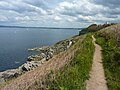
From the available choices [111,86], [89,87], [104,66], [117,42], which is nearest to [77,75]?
[89,87]

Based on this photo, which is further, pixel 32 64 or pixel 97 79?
pixel 32 64

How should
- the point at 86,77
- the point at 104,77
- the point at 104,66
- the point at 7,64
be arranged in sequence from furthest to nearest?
the point at 7,64, the point at 104,66, the point at 104,77, the point at 86,77

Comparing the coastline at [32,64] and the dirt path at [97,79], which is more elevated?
the dirt path at [97,79]

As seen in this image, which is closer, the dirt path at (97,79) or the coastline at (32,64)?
the dirt path at (97,79)

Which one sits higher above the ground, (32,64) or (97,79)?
(97,79)

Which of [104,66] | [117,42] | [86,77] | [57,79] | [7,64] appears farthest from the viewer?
[7,64]

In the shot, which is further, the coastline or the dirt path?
the coastline

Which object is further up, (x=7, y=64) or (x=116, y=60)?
(x=116, y=60)

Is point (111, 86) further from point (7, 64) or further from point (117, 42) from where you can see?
point (7, 64)

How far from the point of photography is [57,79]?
671 inches

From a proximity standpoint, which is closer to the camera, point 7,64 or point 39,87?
point 39,87

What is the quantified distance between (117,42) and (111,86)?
23186 millimetres

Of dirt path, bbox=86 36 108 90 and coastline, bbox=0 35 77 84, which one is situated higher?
dirt path, bbox=86 36 108 90

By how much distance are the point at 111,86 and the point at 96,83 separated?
3.76 feet
